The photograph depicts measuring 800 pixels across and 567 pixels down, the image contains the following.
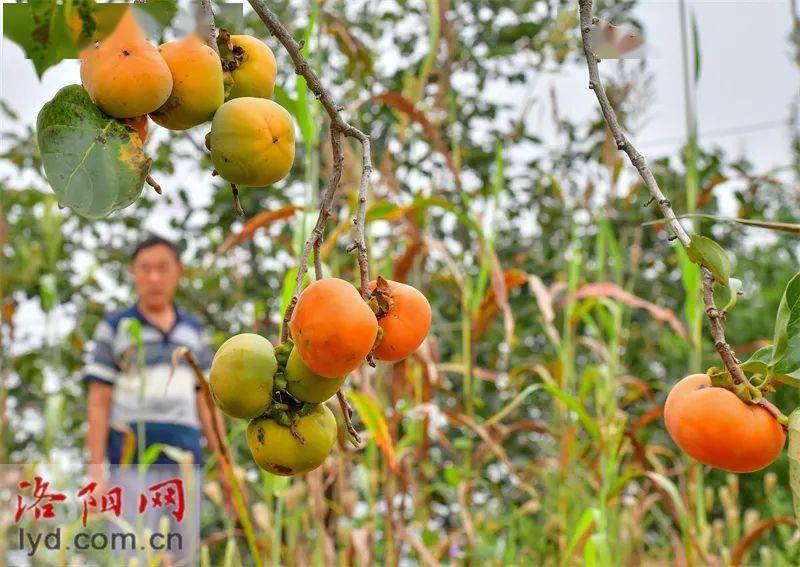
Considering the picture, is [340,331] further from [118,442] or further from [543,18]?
[543,18]

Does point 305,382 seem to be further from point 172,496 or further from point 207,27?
point 172,496

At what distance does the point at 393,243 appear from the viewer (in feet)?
4.63

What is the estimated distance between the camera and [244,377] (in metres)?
0.37

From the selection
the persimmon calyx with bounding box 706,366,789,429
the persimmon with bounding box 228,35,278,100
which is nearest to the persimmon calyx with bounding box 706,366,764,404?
the persimmon calyx with bounding box 706,366,789,429

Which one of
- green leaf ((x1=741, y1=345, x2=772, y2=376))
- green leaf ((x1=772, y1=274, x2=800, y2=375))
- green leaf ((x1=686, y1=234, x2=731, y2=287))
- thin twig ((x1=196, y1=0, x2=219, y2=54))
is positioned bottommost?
green leaf ((x1=741, y1=345, x2=772, y2=376))

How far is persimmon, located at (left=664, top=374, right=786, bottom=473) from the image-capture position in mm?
378

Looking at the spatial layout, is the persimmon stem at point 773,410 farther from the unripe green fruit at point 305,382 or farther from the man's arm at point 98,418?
the man's arm at point 98,418

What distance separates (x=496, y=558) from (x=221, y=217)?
118 cm

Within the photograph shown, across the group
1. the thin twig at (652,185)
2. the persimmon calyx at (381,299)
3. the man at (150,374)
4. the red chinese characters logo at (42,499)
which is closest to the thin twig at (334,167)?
the persimmon calyx at (381,299)

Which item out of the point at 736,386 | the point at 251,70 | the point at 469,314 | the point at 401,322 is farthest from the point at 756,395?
the point at 469,314

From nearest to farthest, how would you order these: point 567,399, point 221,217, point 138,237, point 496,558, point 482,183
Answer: point 567,399, point 496,558, point 221,217, point 482,183, point 138,237

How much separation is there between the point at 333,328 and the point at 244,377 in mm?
51

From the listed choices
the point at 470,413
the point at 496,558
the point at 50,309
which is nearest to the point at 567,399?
the point at 470,413

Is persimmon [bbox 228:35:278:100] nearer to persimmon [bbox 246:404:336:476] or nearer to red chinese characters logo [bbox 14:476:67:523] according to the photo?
persimmon [bbox 246:404:336:476]
